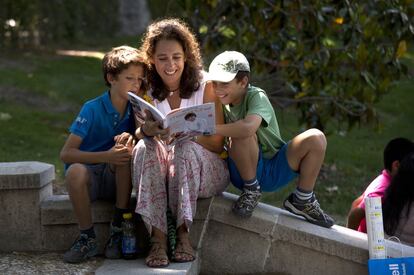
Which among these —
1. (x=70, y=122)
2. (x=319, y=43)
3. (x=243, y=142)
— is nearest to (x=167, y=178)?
(x=243, y=142)

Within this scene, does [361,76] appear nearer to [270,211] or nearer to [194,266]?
[270,211]

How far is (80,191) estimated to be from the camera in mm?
4586

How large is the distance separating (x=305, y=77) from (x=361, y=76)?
1.75ft

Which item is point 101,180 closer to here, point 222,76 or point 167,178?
point 167,178

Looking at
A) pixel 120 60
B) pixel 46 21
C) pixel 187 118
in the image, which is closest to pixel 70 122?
pixel 46 21

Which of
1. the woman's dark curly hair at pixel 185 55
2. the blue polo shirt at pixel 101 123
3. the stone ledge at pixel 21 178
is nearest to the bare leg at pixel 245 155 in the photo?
the woman's dark curly hair at pixel 185 55

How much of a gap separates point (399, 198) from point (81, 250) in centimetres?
196

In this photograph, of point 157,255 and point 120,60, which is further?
point 120,60

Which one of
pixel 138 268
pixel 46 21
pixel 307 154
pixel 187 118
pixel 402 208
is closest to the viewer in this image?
pixel 187 118

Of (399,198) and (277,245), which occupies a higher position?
(399,198)

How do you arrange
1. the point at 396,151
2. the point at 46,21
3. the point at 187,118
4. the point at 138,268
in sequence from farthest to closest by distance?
the point at 46,21
the point at 396,151
the point at 138,268
the point at 187,118

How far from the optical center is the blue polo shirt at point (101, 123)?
15.5 feet

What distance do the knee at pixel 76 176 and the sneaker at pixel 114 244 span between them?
1.08 feet

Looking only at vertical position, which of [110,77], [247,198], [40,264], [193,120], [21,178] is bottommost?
[40,264]
